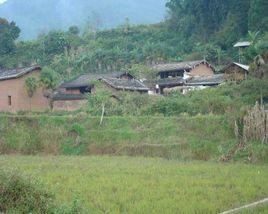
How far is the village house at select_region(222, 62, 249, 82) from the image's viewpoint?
110ft

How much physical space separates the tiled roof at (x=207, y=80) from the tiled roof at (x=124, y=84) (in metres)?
4.22

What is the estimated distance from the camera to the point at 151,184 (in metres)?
13.3

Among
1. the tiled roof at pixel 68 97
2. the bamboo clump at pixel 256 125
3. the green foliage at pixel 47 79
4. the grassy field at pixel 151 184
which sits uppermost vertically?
the green foliage at pixel 47 79

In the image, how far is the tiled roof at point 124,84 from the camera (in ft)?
114

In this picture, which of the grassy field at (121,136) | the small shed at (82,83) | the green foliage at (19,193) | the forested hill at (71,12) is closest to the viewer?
the green foliage at (19,193)

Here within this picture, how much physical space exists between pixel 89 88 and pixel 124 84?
127 inches

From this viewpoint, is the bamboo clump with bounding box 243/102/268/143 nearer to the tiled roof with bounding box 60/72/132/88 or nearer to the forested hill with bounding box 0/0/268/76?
the tiled roof with bounding box 60/72/132/88

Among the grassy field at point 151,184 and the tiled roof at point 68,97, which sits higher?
the tiled roof at point 68,97

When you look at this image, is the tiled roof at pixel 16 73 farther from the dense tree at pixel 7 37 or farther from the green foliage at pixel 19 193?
the green foliage at pixel 19 193

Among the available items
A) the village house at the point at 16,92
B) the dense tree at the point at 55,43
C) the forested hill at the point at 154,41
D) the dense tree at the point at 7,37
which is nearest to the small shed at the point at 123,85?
the village house at the point at 16,92

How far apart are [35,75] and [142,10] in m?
87.5

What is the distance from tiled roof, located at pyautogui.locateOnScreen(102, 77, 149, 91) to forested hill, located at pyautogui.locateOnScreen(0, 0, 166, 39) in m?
73.3

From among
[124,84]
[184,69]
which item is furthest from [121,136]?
[184,69]

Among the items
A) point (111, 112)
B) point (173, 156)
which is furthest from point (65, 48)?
point (173, 156)
